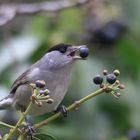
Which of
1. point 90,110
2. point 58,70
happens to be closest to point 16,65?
point 90,110

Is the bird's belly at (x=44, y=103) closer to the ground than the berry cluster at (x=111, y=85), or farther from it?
closer to the ground

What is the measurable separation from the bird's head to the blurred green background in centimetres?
85

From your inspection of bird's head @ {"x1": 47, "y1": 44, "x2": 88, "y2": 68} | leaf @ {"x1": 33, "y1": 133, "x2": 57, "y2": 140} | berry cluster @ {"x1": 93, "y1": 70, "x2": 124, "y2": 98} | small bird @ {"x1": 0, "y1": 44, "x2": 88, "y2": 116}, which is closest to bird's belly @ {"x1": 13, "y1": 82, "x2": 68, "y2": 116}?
small bird @ {"x1": 0, "y1": 44, "x2": 88, "y2": 116}

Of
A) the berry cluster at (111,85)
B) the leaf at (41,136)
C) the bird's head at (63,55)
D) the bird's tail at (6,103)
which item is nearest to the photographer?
the berry cluster at (111,85)

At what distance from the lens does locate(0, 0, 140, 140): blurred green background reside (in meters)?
4.69

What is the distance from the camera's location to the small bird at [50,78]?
133 inches

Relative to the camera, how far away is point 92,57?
544 centimetres

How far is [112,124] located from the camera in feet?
15.8

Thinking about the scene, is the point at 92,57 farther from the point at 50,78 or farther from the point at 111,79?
the point at 111,79

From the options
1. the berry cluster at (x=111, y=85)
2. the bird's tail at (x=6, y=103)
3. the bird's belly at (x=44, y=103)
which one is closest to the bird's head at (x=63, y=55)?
the bird's belly at (x=44, y=103)

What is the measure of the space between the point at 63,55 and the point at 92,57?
2022 mm

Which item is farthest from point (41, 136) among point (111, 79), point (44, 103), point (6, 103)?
point (6, 103)

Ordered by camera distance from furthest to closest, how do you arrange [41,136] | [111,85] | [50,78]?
[50,78], [41,136], [111,85]

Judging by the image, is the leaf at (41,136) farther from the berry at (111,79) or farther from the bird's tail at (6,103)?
the bird's tail at (6,103)
